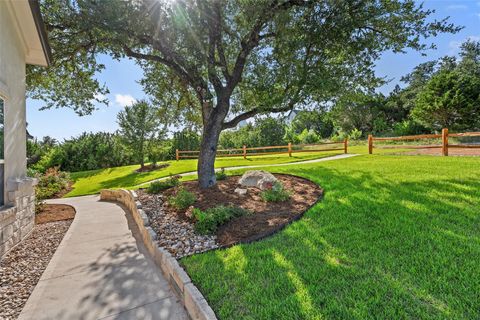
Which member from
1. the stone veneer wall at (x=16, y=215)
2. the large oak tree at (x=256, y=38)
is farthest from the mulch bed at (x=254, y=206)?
the stone veneer wall at (x=16, y=215)

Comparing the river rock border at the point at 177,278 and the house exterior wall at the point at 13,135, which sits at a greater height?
the house exterior wall at the point at 13,135

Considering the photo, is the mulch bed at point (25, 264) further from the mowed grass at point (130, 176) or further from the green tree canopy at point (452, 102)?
the green tree canopy at point (452, 102)

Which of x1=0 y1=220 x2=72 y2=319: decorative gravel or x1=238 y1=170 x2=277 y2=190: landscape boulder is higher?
x1=238 y1=170 x2=277 y2=190: landscape boulder

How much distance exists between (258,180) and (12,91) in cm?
557

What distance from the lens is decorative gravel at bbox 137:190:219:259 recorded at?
12.3 ft

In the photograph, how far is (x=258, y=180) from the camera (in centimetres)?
671

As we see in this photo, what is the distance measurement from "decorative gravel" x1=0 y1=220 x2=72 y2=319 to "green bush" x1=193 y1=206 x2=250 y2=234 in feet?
7.80

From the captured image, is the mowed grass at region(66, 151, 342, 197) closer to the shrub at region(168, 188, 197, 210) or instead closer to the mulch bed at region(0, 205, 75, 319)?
the mulch bed at region(0, 205, 75, 319)

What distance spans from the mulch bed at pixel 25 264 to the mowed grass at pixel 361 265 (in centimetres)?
201

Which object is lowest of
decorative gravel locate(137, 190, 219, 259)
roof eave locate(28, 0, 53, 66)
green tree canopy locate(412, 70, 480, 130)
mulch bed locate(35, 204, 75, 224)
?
mulch bed locate(35, 204, 75, 224)

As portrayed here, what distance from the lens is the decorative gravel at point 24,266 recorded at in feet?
9.55

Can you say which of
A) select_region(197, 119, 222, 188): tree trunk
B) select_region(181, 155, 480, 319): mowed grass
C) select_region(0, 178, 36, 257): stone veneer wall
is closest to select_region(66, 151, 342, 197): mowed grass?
select_region(197, 119, 222, 188): tree trunk

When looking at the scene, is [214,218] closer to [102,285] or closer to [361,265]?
[102,285]

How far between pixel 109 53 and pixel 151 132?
9.47 m
